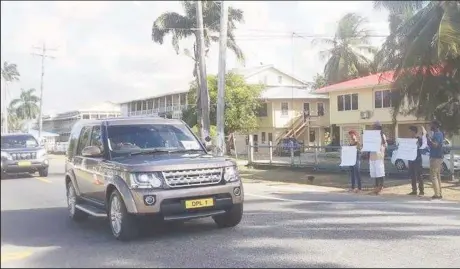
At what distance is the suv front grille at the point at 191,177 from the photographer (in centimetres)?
717

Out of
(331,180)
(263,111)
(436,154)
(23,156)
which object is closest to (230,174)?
(23,156)

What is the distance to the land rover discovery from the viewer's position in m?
7.13

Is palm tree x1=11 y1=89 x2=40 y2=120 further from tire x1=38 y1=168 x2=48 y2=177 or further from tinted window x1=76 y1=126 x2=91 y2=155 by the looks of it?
tinted window x1=76 y1=126 x2=91 y2=155

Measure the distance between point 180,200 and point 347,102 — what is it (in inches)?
1412

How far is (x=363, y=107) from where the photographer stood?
132 ft

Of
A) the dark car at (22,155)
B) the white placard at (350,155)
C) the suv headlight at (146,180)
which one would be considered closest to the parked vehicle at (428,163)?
the white placard at (350,155)

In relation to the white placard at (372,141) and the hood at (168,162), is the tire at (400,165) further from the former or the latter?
the hood at (168,162)

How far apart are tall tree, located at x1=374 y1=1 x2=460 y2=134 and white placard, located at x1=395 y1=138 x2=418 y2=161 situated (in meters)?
4.47

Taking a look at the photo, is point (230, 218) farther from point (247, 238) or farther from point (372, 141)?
point (372, 141)

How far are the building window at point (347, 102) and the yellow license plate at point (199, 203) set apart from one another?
34.7 m

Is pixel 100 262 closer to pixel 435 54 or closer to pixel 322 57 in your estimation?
pixel 435 54

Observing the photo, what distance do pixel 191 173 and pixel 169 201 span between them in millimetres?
458

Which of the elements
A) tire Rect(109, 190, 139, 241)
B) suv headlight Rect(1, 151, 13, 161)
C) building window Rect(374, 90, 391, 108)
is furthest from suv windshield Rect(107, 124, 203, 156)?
building window Rect(374, 90, 391, 108)

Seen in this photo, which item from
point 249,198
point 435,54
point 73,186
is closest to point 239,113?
point 435,54
